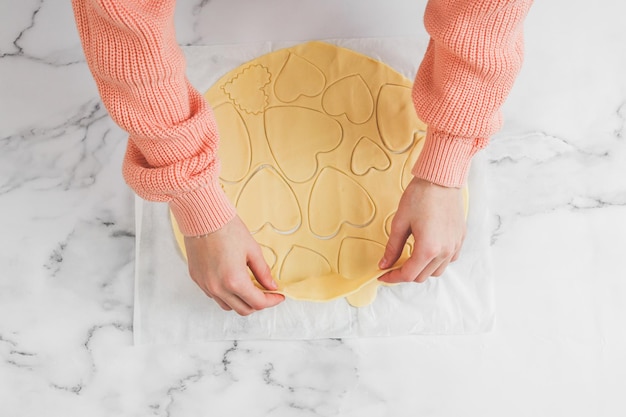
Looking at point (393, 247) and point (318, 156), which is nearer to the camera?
point (393, 247)

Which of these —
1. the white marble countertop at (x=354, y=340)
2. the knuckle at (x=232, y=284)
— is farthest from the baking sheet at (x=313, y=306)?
the knuckle at (x=232, y=284)

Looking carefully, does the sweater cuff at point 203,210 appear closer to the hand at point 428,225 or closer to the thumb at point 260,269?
the thumb at point 260,269

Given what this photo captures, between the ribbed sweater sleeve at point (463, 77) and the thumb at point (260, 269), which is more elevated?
the ribbed sweater sleeve at point (463, 77)

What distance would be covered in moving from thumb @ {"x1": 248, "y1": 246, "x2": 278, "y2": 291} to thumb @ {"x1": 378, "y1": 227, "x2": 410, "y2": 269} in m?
0.13

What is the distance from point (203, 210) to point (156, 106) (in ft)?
0.42

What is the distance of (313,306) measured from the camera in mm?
820

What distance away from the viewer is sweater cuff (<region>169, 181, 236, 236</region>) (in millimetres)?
671

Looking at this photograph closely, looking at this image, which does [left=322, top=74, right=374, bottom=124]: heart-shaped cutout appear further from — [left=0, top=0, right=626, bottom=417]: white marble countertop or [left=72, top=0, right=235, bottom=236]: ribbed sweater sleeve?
[left=72, top=0, right=235, bottom=236]: ribbed sweater sleeve

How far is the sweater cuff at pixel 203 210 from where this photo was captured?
2.20 feet

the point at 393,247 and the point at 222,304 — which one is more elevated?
the point at 393,247

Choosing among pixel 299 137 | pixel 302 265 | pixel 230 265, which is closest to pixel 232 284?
pixel 230 265

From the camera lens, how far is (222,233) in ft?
2.29

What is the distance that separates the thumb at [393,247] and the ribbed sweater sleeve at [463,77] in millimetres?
70

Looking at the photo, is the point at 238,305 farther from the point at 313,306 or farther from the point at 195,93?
the point at 195,93
